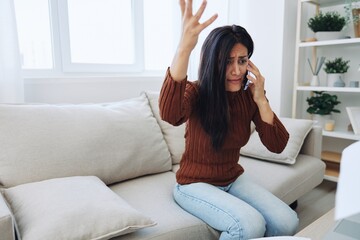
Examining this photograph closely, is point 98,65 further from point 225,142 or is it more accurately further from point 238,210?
point 238,210

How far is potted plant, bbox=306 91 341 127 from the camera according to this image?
226 centimetres

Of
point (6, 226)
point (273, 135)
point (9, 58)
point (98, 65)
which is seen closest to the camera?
point (6, 226)

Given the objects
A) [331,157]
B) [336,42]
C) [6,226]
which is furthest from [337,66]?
[6,226]

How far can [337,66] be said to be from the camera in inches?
88.0

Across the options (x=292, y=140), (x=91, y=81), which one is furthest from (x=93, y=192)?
(x=292, y=140)

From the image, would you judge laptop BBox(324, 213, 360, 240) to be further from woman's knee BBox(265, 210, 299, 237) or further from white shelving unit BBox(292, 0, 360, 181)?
white shelving unit BBox(292, 0, 360, 181)

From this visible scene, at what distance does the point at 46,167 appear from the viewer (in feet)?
3.85

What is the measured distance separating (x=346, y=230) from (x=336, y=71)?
1715 mm

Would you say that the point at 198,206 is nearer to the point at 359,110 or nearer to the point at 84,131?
the point at 84,131

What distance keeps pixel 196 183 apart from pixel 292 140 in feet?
2.67

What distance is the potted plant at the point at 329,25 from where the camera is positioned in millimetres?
2207

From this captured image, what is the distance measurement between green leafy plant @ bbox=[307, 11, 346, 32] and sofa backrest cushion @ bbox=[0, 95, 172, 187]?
1572mm

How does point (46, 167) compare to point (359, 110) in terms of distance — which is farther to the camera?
point (359, 110)

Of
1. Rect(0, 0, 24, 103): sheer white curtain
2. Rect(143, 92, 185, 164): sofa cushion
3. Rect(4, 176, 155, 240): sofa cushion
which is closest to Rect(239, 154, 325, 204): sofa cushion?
Rect(143, 92, 185, 164): sofa cushion
